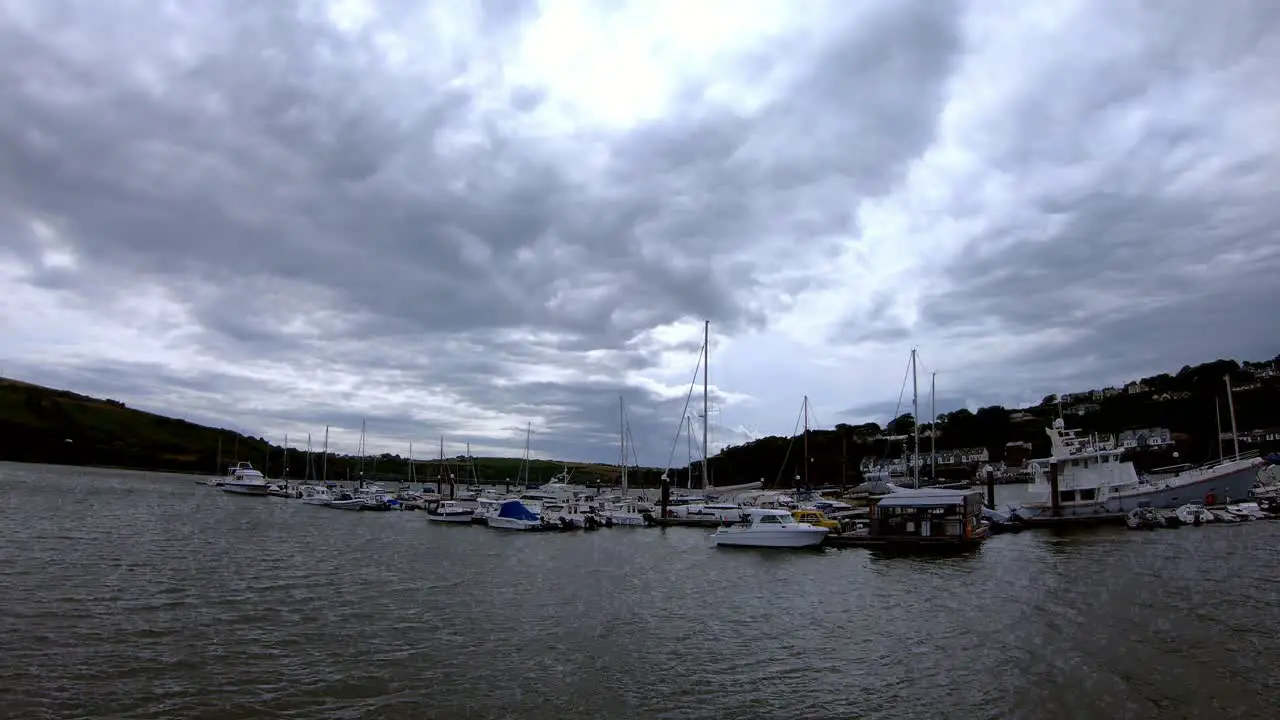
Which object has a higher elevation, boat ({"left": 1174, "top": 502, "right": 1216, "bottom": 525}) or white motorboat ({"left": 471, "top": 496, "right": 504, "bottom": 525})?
boat ({"left": 1174, "top": 502, "right": 1216, "bottom": 525})

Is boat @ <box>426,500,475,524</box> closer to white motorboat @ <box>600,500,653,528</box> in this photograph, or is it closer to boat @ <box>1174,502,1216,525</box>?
white motorboat @ <box>600,500,653,528</box>

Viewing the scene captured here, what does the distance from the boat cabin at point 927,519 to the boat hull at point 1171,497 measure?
14.8m

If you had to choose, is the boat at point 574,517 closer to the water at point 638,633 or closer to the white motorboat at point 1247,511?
the water at point 638,633

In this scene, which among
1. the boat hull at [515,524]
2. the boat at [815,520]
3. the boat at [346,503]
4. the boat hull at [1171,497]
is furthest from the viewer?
the boat at [346,503]

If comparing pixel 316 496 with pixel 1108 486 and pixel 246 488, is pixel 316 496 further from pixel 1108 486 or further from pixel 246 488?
pixel 1108 486

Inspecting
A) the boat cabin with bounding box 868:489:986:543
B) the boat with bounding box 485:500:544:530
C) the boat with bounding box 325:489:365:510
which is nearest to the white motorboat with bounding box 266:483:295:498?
the boat with bounding box 325:489:365:510

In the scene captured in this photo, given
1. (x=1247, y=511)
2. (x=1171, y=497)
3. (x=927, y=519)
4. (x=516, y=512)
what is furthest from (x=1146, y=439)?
(x=516, y=512)

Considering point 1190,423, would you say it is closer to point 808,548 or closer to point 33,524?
point 808,548

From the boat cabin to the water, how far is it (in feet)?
9.96

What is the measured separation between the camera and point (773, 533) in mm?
49281

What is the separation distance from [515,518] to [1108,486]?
5111 cm

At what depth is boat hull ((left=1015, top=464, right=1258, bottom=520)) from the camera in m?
59.9

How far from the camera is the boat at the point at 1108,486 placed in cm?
6012

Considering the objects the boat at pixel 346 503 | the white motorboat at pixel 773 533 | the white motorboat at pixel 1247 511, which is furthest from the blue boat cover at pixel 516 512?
the white motorboat at pixel 1247 511
